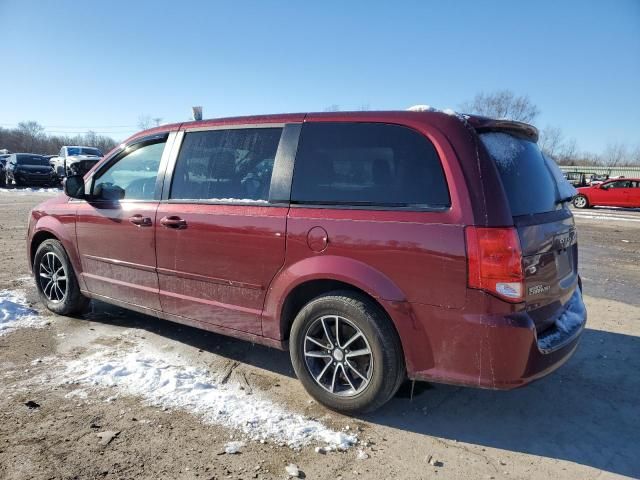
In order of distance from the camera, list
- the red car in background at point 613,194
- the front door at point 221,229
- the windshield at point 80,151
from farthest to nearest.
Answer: the windshield at point 80,151, the red car in background at point 613,194, the front door at point 221,229

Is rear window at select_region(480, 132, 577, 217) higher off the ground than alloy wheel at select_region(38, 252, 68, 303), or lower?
higher

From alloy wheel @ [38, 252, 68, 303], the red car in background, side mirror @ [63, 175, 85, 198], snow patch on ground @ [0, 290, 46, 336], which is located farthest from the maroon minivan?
the red car in background

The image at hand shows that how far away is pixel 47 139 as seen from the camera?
8494 cm

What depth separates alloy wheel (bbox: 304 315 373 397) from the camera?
3002 millimetres

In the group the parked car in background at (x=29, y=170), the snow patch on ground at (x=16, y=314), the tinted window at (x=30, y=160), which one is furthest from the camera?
the tinted window at (x=30, y=160)

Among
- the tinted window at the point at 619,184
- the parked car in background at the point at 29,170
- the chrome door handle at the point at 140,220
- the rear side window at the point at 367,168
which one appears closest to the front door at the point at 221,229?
the chrome door handle at the point at 140,220

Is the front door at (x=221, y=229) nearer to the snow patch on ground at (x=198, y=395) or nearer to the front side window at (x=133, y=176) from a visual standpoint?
the front side window at (x=133, y=176)

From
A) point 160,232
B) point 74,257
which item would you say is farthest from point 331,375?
point 74,257

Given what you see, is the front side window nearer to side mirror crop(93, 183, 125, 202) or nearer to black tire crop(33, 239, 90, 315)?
side mirror crop(93, 183, 125, 202)

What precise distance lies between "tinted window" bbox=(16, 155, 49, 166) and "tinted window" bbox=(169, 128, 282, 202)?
24196 mm

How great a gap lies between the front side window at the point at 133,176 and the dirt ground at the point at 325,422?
1309 millimetres

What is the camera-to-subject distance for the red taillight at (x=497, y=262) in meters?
2.51

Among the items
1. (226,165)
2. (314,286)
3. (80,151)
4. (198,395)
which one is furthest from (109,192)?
(80,151)

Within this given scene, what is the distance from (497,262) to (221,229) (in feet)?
6.29
